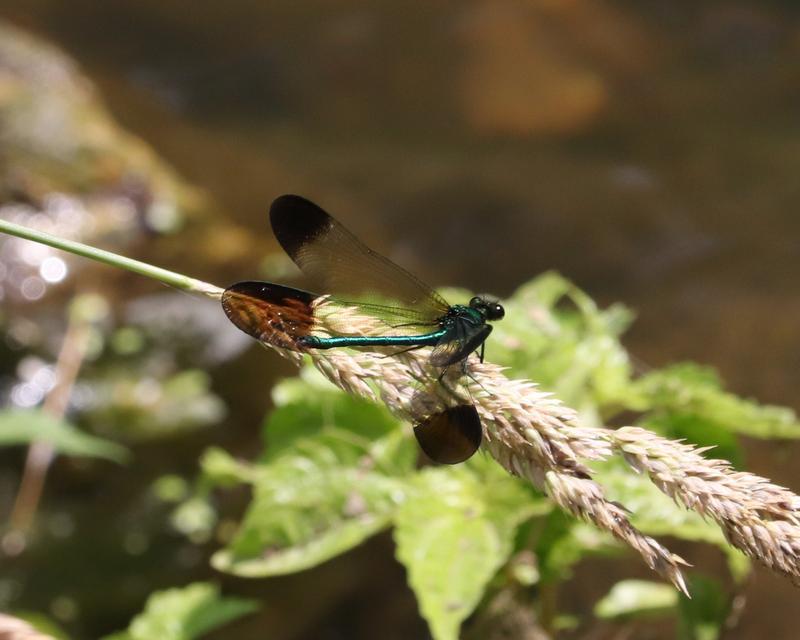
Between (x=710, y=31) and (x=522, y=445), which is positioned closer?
(x=522, y=445)

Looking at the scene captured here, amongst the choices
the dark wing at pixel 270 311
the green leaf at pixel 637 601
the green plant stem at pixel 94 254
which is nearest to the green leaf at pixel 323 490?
the dark wing at pixel 270 311

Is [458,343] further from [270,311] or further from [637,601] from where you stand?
[637,601]

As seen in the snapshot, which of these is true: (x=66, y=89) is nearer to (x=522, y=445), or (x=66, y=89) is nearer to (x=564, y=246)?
(x=564, y=246)

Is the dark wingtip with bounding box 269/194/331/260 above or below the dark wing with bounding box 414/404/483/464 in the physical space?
above

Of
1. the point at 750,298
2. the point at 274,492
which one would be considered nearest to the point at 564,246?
the point at 750,298

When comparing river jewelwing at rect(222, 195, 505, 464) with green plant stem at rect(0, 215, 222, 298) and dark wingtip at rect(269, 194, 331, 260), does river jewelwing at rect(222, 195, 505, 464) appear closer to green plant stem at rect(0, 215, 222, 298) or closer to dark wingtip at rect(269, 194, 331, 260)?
dark wingtip at rect(269, 194, 331, 260)

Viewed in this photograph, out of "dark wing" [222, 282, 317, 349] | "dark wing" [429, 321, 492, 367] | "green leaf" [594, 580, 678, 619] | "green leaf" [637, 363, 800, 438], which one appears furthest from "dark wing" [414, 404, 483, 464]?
"green leaf" [594, 580, 678, 619]

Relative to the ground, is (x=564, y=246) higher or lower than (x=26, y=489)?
higher
